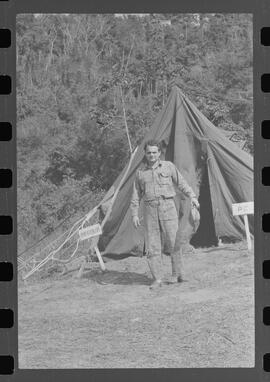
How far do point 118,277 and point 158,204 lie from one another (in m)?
0.72

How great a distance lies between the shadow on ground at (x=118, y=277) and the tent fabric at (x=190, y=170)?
0.60ft

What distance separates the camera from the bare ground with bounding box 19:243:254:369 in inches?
213

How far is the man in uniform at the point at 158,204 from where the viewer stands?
5.64 meters

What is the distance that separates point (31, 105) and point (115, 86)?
28.1 inches

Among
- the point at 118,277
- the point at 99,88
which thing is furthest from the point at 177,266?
the point at 99,88

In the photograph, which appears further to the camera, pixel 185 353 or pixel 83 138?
pixel 83 138

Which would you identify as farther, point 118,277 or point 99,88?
point 118,277

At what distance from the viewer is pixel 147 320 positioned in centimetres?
551

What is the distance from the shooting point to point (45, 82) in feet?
18.5

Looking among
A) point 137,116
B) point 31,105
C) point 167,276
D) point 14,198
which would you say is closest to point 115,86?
point 137,116

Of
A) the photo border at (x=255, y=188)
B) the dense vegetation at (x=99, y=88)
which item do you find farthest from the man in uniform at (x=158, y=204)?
the photo border at (x=255, y=188)

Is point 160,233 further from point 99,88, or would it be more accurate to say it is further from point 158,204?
point 99,88

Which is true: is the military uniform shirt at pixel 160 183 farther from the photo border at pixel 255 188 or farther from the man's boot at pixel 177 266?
the photo border at pixel 255 188
